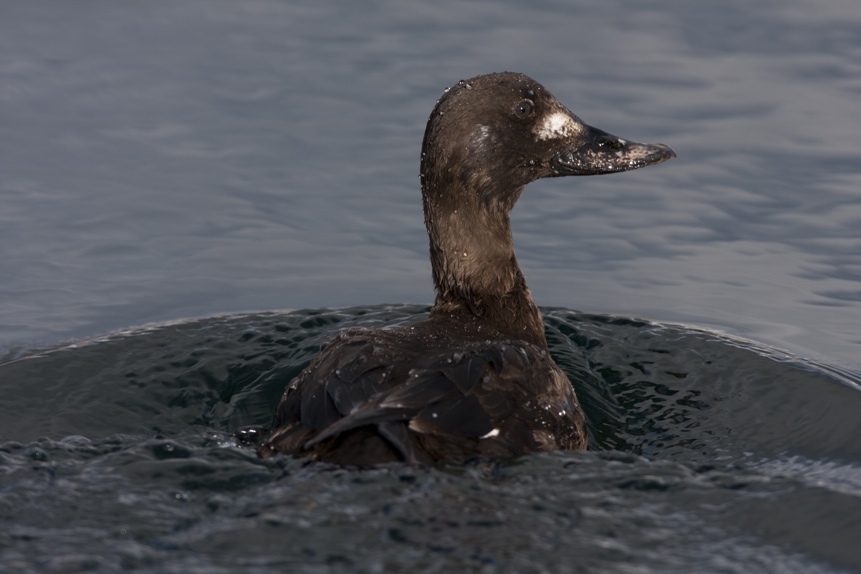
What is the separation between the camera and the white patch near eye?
6.55 metres

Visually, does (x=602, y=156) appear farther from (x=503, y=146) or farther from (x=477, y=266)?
(x=477, y=266)

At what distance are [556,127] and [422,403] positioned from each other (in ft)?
7.33


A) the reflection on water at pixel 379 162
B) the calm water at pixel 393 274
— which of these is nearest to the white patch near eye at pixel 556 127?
the calm water at pixel 393 274

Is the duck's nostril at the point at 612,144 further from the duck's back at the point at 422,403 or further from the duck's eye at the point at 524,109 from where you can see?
the duck's back at the point at 422,403

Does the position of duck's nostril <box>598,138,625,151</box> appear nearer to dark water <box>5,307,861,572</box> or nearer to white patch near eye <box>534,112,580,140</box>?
white patch near eye <box>534,112,580,140</box>

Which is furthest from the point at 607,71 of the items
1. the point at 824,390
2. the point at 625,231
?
the point at 824,390

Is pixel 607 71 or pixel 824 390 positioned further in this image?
pixel 607 71

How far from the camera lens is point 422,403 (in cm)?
492

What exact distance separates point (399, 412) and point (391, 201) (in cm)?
418

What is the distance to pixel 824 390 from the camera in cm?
641

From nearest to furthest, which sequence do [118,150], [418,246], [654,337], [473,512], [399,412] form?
1. [473,512]
2. [399,412]
3. [654,337]
4. [418,246]
5. [118,150]

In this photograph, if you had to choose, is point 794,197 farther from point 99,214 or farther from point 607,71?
point 99,214

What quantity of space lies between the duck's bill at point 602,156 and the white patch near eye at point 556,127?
0.07 metres

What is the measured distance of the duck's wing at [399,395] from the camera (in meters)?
4.85
